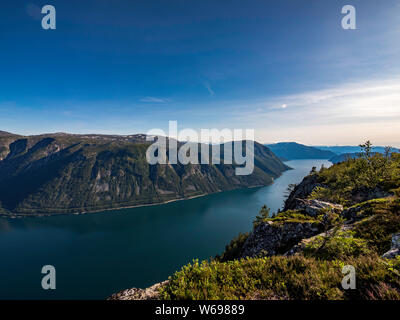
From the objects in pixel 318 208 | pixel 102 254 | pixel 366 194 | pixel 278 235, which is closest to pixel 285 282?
pixel 278 235

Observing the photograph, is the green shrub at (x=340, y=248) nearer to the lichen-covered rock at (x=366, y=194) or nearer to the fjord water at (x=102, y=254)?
the lichen-covered rock at (x=366, y=194)

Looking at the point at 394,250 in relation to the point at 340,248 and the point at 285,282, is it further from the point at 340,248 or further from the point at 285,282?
the point at 285,282

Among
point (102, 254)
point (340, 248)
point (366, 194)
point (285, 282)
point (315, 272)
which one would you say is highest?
point (315, 272)

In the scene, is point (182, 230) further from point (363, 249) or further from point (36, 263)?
point (363, 249)

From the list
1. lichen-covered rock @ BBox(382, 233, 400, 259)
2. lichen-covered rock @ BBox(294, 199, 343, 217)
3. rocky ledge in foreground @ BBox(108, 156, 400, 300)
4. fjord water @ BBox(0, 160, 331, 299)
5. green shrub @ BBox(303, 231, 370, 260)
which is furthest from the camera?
fjord water @ BBox(0, 160, 331, 299)

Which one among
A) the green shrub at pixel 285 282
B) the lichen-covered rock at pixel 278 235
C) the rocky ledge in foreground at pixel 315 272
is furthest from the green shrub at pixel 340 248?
the lichen-covered rock at pixel 278 235

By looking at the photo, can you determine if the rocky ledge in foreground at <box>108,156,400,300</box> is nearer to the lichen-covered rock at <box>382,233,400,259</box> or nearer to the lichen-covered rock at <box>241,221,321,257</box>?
the lichen-covered rock at <box>382,233,400,259</box>

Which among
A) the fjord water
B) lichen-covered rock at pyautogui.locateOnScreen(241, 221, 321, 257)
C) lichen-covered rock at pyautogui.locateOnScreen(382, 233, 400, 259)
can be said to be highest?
lichen-covered rock at pyautogui.locateOnScreen(382, 233, 400, 259)

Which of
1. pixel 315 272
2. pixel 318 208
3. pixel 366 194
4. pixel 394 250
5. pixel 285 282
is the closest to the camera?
pixel 285 282

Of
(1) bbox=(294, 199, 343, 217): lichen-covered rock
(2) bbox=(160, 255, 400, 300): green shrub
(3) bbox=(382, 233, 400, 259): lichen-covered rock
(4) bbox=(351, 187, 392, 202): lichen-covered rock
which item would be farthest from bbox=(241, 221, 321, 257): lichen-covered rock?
(4) bbox=(351, 187, 392, 202): lichen-covered rock
